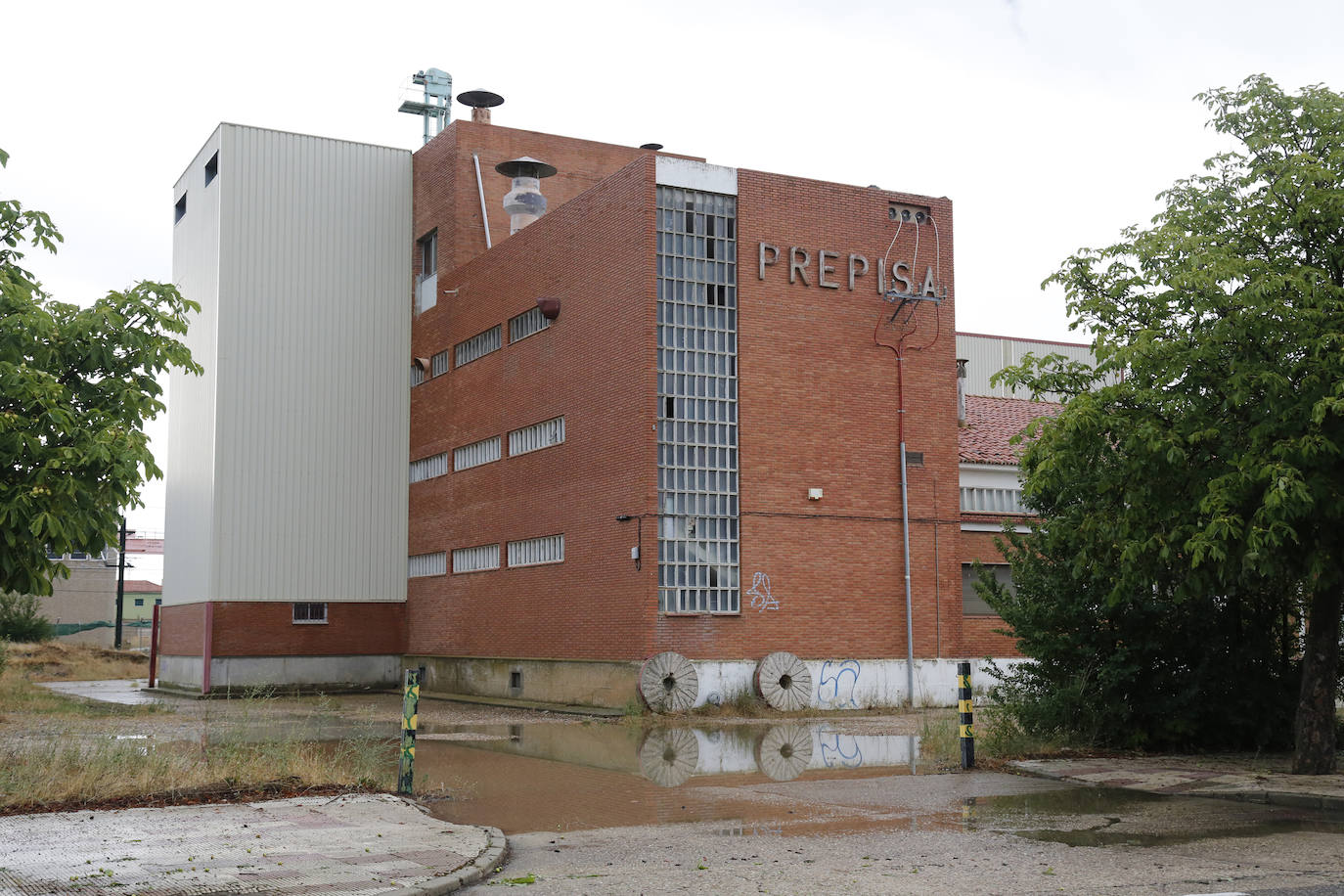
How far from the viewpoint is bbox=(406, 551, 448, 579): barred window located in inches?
1404


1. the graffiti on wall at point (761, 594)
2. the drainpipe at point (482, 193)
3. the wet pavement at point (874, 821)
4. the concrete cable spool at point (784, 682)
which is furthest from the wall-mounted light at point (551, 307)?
the wet pavement at point (874, 821)

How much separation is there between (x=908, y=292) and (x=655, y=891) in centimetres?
2238

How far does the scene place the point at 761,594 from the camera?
26.9m

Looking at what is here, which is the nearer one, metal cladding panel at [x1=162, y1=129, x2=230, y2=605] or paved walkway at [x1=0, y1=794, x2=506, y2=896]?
paved walkway at [x1=0, y1=794, x2=506, y2=896]

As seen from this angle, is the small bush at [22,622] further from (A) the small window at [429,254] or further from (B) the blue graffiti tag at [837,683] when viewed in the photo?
(B) the blue graffiti tag at [837,683]

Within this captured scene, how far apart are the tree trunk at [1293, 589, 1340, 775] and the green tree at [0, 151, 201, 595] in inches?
475

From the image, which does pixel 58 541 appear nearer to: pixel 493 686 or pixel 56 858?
pixel 56 858

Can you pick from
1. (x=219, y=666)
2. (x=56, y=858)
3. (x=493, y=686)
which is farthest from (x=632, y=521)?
(x=56, y=858)

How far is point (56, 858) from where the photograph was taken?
8938mm

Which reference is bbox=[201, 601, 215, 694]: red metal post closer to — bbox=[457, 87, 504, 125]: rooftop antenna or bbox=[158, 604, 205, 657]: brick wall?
bbox=[158, 604, 205, 657]: brick wall

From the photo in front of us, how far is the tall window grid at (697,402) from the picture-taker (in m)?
26.6

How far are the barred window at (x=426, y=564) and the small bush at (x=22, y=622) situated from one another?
31.7 meters

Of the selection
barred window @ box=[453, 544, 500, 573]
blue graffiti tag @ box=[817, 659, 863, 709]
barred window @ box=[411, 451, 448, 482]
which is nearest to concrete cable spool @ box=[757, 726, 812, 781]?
blue graffiti tag @ box=[817, 659, 863, 709]

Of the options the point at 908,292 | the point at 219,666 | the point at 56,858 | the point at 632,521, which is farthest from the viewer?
the point at 219,666
